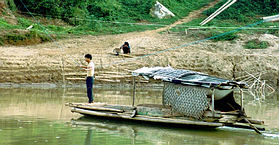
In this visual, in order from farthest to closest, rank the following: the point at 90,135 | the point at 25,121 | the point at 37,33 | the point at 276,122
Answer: the point at 37,33 → the point at 276,122 → the point at 25,121 → the point at 90,135

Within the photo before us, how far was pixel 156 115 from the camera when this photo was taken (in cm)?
1162

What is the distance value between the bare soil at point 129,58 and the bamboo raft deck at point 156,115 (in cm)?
637

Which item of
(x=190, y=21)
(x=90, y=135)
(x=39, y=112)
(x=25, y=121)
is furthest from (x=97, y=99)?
(x=190, y=21)

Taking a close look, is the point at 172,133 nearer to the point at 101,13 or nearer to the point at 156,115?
the point at 156,115

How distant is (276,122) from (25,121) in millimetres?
7120

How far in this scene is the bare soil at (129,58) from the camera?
19.8 m

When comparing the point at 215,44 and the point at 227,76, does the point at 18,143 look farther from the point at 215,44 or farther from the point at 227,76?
the point at 215,44

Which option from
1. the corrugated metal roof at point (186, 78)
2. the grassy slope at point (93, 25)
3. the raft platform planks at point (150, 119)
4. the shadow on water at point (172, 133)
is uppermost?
the grassy slope at point (93, 25)

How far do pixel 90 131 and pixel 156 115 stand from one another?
1.86 m

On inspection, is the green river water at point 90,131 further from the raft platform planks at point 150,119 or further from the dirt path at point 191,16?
the dirt path at point 191,16

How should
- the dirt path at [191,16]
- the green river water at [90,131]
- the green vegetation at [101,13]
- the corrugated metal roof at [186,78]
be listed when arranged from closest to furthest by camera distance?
the green river water at [90,131] < the corrugated metal roof at [186,78] < the green vegetation at [101,13] < the dirt path at [191,16]

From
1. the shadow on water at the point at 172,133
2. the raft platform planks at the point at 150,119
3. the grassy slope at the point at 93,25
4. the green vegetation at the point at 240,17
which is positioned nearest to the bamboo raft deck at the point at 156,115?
the raft platform planks at the point at 150,119

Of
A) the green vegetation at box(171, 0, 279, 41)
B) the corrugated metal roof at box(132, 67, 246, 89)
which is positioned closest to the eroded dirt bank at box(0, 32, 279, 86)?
the green vegetation at box(171, 0, 279, 41)

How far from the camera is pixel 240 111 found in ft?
35.8
